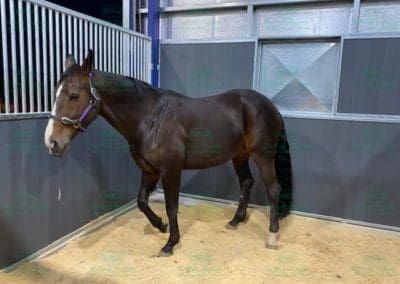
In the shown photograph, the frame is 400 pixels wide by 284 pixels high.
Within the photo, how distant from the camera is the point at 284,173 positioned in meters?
2.48

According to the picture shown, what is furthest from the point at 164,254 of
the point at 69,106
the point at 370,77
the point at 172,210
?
the point at 370,77

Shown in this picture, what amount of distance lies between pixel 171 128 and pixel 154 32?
4.91ft

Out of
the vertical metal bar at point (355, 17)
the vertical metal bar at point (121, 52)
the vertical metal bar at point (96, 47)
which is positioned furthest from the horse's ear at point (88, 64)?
the vertical metal bar at point (355, 17)

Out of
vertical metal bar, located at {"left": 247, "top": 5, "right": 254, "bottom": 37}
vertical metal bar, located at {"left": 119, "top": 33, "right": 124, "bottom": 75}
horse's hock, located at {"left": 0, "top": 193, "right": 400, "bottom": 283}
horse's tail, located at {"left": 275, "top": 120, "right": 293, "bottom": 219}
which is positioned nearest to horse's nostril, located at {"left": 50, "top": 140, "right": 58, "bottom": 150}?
horse's hock, located at {"left": 0, "top": 193, "right": 400, "bottom": 283}

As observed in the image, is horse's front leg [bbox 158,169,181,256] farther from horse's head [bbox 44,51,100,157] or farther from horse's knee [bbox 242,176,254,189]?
horse's knee [bbox 242,176,254,189]

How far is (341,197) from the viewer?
8.73 ft

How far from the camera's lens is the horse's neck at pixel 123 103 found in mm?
1865

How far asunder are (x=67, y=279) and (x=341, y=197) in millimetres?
2167

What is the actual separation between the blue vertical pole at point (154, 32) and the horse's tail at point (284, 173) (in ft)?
4.69

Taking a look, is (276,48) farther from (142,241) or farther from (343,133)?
(142,241)

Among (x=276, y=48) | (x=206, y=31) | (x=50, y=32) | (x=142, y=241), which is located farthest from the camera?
(x=206, y=31)

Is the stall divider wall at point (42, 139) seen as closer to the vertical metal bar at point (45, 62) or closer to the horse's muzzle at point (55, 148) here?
the vertical metal bar at point (45, 62)

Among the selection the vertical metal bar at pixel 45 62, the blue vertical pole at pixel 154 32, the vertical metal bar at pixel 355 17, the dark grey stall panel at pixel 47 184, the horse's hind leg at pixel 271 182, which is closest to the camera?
the dark grey stall panel at pixel 47 184

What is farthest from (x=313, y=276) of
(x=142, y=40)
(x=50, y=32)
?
(x=142, y=40)
